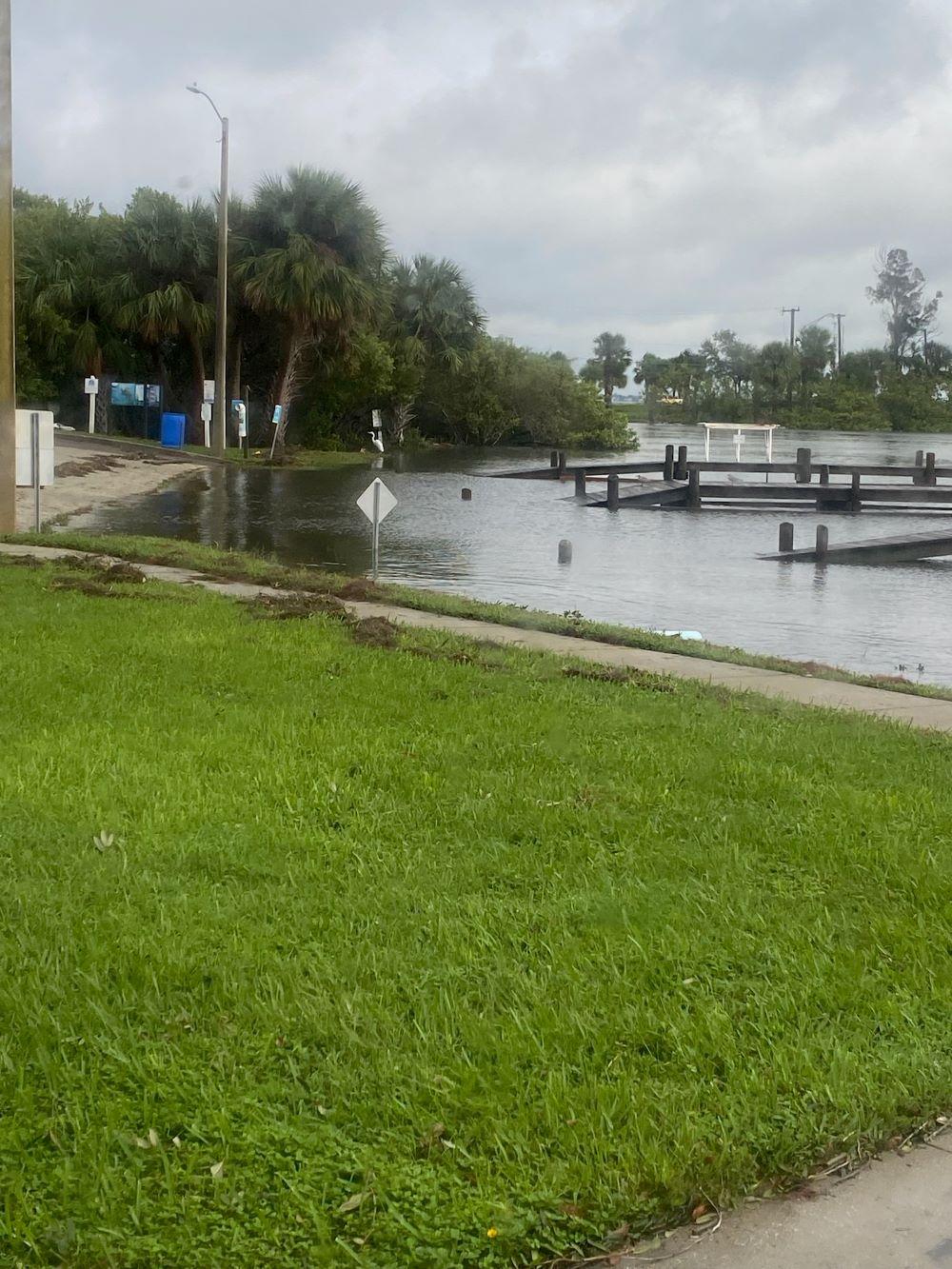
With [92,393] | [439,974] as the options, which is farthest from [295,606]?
[92,393]

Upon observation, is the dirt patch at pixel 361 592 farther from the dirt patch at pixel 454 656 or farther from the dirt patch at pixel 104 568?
the dirt patch at pixel 454 656

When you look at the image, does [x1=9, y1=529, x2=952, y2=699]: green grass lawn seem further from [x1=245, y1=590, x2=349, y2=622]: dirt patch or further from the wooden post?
the wooden post

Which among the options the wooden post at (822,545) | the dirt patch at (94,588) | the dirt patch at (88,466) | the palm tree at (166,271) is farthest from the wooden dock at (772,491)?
the dirt patch at (94,588)

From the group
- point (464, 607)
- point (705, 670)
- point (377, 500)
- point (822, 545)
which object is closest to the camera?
point (705, 670)

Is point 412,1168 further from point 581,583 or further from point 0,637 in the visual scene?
point 581,583

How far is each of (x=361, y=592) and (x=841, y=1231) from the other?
1060cm

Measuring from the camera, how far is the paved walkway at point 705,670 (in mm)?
8562

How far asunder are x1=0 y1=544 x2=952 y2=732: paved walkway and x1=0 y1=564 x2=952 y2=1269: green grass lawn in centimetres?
124

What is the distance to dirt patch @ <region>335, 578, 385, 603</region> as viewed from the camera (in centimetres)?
1316

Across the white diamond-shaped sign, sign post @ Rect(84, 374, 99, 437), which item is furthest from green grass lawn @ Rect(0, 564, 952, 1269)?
sign post @ Rect(84, 374, 99, 437)

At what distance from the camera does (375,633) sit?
10.2 metres

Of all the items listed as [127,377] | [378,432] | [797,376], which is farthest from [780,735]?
[797,376]

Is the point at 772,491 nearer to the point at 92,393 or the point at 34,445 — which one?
the point at 92,393

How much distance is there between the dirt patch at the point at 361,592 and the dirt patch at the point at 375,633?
233cm
